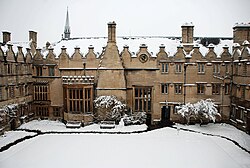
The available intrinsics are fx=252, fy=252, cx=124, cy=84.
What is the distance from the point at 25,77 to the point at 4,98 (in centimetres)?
371

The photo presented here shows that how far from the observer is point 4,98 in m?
18.9

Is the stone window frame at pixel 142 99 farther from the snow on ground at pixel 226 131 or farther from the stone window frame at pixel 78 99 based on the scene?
the stone window frame at pixel 78 99

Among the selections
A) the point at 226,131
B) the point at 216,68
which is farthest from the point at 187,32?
the point at 226,131

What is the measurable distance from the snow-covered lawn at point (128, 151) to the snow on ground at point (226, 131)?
15cm

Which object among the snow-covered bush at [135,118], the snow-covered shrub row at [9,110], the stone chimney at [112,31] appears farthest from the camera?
the stone chimney at [112,31]

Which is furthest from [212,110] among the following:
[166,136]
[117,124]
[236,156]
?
[117,124]

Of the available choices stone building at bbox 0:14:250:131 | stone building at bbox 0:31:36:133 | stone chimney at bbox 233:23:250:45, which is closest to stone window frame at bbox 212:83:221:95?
stone building at bbox 0:14:250:131

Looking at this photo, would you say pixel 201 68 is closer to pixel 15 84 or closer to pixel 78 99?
pixel 78 99

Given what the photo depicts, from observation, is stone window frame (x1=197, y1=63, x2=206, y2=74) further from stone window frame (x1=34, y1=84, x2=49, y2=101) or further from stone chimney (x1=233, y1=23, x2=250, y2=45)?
Result: stone window frame (x1=34, y1=84, x2=49, y2=101)

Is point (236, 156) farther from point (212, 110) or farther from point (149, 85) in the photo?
point (149, 85)

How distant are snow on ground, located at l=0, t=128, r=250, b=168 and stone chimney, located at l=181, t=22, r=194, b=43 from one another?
29.5ft

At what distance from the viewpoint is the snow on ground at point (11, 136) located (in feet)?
53.7

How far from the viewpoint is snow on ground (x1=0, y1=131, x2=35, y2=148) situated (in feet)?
53.7

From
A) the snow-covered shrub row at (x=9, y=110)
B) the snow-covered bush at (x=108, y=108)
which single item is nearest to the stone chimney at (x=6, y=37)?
the snow-covered shrub row at (x=9, y=110)
